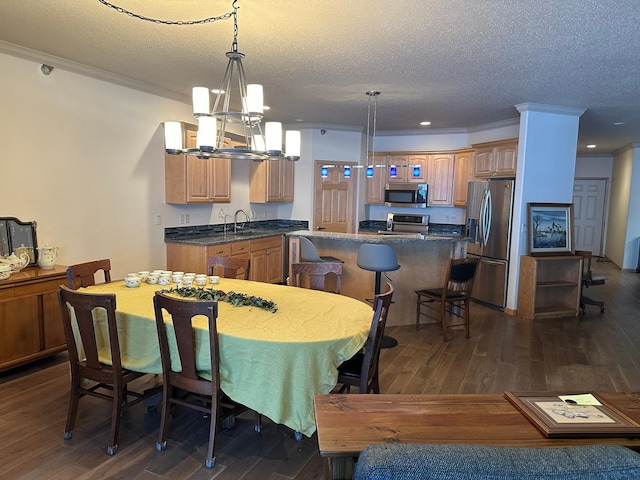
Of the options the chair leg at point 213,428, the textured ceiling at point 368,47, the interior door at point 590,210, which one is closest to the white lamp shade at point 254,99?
the textured ceiling at point 368,47

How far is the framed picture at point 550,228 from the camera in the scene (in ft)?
18.3

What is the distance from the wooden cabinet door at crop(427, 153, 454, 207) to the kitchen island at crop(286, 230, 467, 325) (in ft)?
7.68

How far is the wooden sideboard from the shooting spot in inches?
129

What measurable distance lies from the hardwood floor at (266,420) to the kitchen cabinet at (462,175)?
2.07 meters

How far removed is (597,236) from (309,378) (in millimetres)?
10944

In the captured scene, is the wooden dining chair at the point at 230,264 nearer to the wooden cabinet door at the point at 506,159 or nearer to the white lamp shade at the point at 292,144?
the white lamp shade at the point at 292,144

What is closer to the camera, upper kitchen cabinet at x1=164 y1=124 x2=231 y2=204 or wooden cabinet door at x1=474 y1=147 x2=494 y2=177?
upper kitchen cabinet at x1=164 y1=124 x2=231 y2=204

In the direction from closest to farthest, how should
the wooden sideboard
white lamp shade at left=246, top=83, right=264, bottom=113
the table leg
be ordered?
the table leg, white lamp shade at left=246, top=83, right=264, bottom=113, the wooden sideboard

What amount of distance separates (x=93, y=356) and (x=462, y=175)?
6.09 meters

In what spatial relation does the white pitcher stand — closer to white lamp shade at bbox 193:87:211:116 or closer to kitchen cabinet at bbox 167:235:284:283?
kitchen cabinet at bbox 167:235:284:283

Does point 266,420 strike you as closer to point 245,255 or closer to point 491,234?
point 245,255

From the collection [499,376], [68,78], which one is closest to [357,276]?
[499,376]

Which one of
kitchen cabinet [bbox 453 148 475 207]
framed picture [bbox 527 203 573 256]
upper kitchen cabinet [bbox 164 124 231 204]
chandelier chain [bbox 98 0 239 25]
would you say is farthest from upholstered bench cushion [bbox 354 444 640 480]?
kitchen cabinet [bbox 453 148 475 207]

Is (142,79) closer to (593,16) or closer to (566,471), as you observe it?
(593,16)
